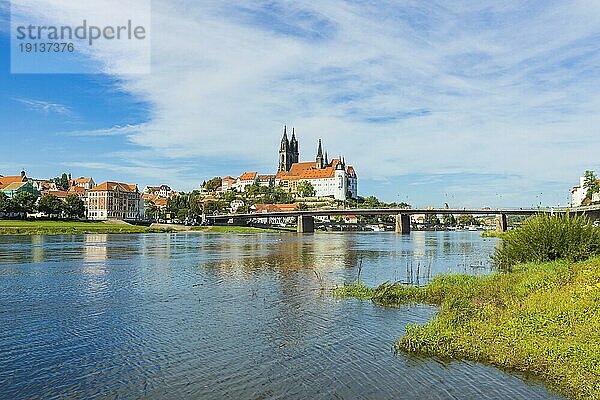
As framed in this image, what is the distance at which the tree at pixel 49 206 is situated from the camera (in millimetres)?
133250

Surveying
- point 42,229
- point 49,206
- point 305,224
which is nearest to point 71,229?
point 42,229

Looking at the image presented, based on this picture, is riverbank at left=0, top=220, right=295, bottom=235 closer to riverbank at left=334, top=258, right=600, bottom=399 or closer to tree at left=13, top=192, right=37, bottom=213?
tree at left=13, top=192, right=37, bottom=213

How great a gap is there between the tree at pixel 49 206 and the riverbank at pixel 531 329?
4870 inches

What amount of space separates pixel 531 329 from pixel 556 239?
19.5m

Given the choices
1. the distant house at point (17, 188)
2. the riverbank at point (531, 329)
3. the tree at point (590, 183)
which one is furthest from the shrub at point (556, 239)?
the distant house at point (17, 188)

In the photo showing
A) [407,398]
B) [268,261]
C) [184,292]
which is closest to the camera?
[407,398]

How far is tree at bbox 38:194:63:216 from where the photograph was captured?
13325cm

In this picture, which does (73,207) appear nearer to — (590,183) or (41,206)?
(41,206)

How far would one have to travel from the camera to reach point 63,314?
25.8 meters

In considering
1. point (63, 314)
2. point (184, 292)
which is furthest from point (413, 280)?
point (63, 314)

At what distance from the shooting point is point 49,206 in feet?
440

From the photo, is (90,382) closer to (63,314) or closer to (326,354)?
(326,354)

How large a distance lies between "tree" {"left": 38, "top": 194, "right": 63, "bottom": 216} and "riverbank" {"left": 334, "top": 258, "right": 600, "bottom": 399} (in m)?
124

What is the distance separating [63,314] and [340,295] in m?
14.1
